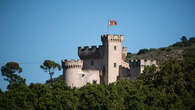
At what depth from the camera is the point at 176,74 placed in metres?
94.8

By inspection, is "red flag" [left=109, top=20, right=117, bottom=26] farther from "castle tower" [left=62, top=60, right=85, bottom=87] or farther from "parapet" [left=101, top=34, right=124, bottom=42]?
"castle tower" [left=62, top=60, right=85, bottom=87]

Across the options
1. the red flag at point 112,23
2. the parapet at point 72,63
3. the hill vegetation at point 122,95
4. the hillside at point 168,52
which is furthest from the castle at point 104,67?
the hillside at point 168,52

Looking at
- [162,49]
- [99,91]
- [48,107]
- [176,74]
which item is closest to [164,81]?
[176,74]

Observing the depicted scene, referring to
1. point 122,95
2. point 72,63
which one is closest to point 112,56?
point 72,63

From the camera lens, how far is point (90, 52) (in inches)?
4545

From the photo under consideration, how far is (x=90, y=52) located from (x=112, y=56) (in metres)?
5.59

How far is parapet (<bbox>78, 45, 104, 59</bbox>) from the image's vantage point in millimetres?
113812

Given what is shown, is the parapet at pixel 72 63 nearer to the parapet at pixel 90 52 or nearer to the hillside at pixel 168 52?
the parapet at pixel 90 52

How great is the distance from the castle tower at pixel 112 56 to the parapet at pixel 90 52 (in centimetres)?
172

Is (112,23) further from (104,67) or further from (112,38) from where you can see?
(104,67)

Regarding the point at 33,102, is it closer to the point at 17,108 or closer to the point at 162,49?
the point at 17,108

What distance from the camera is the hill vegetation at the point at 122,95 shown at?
3452 inches

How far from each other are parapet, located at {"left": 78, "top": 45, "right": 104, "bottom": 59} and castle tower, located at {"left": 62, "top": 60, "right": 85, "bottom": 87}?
418 cm

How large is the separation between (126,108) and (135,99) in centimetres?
189
